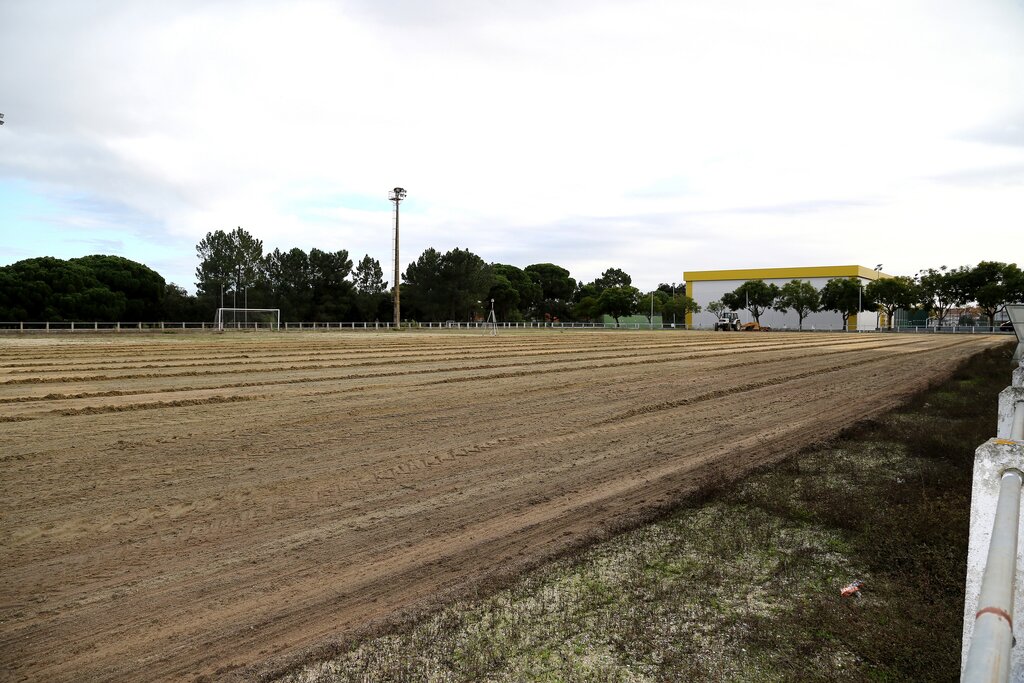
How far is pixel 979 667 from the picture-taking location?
150 cm

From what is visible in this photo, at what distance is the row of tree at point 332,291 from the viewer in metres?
61.9

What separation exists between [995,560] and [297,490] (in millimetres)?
5539

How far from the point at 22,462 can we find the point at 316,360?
13.1 metres

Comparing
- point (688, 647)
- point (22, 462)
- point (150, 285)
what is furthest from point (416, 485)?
point (150, 285)

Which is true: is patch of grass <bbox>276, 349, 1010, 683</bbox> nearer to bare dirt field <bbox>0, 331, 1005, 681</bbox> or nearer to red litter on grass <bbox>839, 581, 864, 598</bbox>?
red litter on grass <bbox>839, 581, 864, 598</bbox>

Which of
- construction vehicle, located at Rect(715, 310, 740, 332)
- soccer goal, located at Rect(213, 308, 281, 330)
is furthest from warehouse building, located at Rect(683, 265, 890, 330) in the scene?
soccer goal, located at Rect(213, 308, 281, 330)

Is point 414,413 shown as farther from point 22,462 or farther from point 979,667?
point 979,667

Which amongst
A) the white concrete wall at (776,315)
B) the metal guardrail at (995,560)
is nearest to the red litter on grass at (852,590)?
the metal guardrail at (995,560)

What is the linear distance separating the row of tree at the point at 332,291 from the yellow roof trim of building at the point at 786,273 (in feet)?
24.1

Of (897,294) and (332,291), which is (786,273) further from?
(332,291)

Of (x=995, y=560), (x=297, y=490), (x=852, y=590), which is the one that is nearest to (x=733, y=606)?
(x=852, y=590)

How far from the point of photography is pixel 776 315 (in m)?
100

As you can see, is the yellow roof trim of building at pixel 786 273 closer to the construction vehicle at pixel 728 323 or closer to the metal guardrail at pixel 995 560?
the construction vehicle at pixel 728 323

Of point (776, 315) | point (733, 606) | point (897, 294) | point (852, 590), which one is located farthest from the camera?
point (776, 315)
